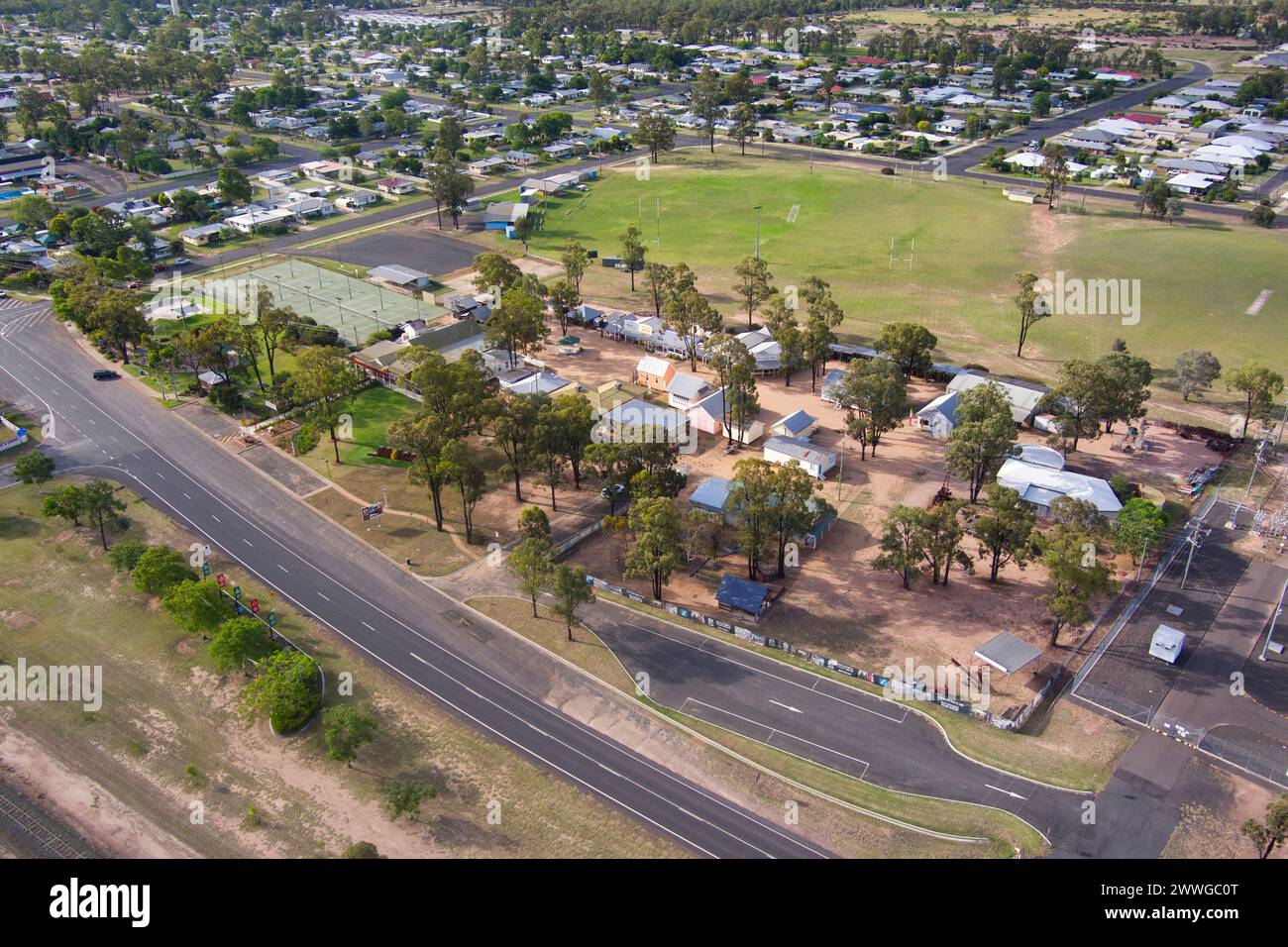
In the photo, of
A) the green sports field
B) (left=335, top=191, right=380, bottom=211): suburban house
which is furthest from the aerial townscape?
(left=335, top=191, right=380, bottom=211): suburban house

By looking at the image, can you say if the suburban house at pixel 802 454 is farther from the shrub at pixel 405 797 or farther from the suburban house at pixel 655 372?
the shrub at pixel 405 797

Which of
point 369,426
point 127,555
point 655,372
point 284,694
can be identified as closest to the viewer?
point 284,694

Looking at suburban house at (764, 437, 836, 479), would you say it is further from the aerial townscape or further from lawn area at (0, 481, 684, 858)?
lawn area at (0, 481, 684, 858)

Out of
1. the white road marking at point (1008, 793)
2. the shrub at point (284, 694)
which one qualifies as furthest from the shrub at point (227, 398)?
the white road marking at point (1008, 793)

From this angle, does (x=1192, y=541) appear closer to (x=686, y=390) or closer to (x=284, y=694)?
(x=686, y=390)

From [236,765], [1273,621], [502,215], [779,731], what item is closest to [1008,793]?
[779,731]
